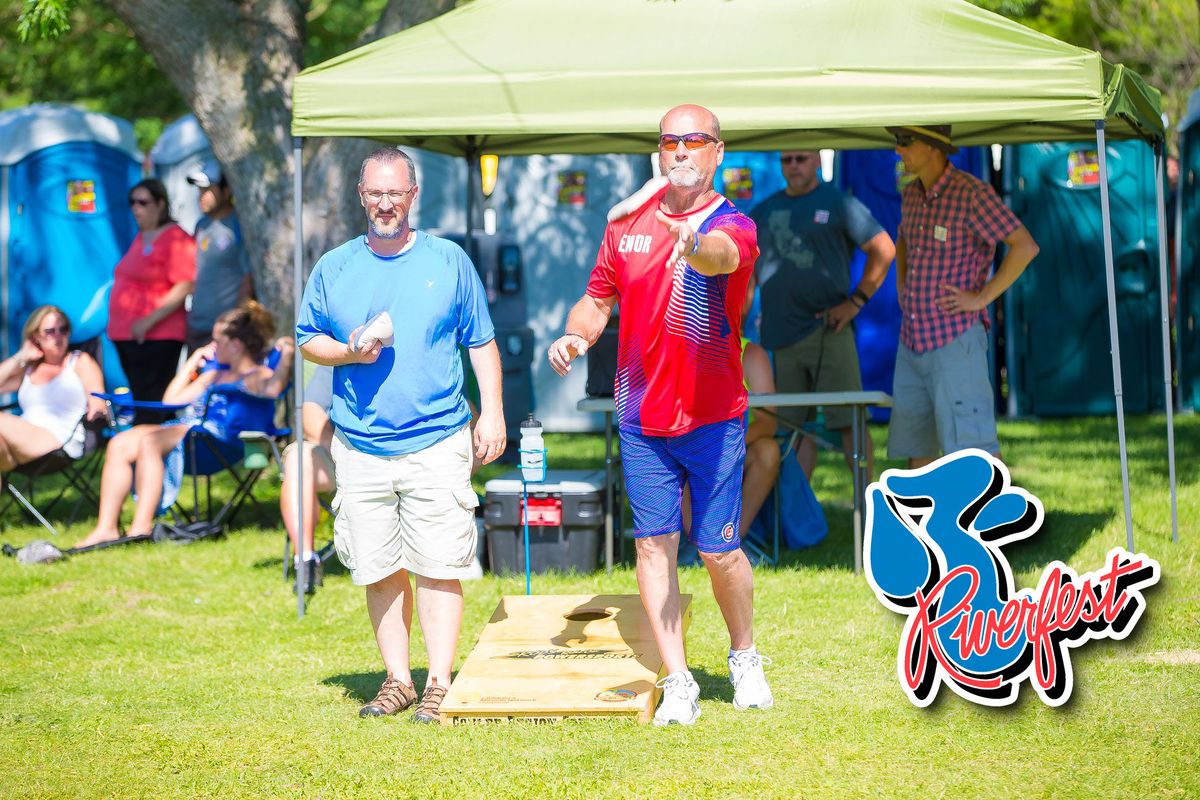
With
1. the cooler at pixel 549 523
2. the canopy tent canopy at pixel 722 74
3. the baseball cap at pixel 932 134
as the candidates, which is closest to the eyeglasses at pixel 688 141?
the canopy tent canopy at pixel 722 74

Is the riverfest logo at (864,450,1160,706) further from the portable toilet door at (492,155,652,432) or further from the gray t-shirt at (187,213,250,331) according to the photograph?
the portable toilet door at (492,155,652,432)

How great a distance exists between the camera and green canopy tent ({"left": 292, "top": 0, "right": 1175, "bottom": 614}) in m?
5.59

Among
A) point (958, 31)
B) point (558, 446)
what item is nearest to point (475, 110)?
point (958, 31)

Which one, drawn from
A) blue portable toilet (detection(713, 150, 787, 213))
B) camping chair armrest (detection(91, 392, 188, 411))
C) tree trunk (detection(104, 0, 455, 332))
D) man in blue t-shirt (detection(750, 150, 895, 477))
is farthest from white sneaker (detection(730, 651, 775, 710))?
blue portable toilet (detection(713, 150, 787, 213))

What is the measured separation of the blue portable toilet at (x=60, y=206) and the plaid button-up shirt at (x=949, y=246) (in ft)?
26.1

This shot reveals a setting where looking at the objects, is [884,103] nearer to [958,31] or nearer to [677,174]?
[958,31]

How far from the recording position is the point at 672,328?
4246 millimetres

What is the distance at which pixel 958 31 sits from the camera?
19.1 ft

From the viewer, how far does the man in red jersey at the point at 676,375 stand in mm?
4148

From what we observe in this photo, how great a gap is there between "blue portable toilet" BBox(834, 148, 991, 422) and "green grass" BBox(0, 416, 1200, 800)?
4242 mm

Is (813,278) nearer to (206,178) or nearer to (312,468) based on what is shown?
(312,468)

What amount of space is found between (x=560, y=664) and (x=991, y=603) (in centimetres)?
133

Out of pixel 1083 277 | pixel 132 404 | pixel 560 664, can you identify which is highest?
pixel 1083 277

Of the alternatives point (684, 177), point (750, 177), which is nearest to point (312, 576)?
point (684, 177)
